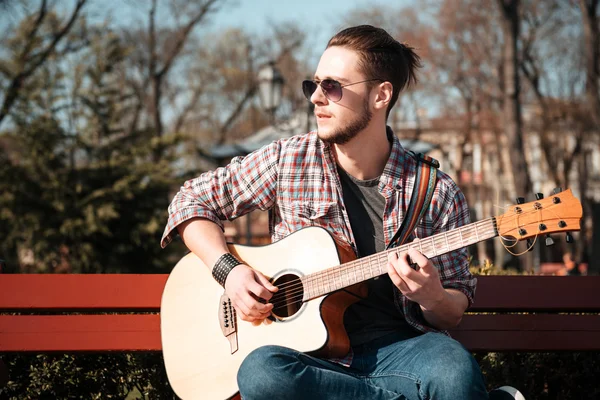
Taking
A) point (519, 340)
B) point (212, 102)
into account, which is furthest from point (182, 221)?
point (212, 102)

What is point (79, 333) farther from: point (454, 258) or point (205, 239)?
point (454, 258)

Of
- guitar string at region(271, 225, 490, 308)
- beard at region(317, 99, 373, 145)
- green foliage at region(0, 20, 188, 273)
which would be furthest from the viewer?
green foliage at region(0, 20, 188, 273)

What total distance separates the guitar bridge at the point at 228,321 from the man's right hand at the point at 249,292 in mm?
65

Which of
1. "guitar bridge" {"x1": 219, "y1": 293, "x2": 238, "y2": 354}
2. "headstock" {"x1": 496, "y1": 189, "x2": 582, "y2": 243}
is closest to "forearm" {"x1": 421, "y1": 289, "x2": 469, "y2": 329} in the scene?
"headstock" {"x1": 496, "y1": 189, "x2": 582, "y2": 243}

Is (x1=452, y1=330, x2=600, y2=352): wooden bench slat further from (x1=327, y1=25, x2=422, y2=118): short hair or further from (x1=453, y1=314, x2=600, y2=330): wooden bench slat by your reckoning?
(x1=327, y1=25, x2=422, y2=118): short hair

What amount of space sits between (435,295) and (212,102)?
33.0 m

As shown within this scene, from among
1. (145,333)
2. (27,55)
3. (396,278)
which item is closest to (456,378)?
(396,278)

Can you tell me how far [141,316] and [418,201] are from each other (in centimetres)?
157

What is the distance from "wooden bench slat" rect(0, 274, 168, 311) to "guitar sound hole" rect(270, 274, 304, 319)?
2.63ft

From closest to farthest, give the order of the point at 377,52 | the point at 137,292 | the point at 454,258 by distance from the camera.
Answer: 1. the point at 454,258
2. the point at 377,52
3. the point at 137,292

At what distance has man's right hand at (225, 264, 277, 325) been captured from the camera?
3064 millimetres

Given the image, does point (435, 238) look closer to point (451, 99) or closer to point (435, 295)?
point (435, 295)

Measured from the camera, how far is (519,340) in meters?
3.74

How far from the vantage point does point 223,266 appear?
324cm
